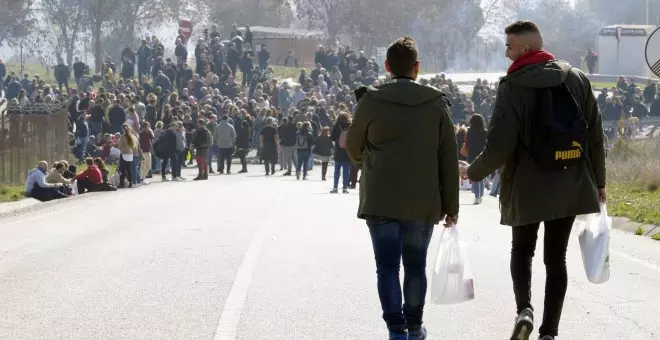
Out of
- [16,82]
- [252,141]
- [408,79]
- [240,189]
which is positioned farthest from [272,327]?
[16,82]

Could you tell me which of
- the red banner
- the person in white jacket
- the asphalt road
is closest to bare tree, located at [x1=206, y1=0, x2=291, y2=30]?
the red banner

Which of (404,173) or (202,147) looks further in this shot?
(202,147)

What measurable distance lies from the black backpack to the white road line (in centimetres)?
224

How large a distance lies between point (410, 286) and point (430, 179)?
0.59 m

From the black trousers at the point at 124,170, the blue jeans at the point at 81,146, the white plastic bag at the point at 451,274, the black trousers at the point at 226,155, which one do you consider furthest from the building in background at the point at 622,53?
the white plastic bag at the point at 451,274

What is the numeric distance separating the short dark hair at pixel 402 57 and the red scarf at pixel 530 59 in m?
0.58

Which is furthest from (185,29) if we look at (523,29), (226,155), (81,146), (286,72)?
(523,29)

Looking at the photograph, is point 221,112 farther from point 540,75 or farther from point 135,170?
point 540,75

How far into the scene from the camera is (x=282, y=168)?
41.4 m

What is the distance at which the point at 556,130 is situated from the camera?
7793 mm

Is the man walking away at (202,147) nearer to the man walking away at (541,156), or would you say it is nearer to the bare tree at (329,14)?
the man walking away at (541,156)

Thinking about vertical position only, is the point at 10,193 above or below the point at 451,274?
below

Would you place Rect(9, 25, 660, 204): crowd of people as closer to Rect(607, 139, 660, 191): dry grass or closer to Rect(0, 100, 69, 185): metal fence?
Rect(0, 100, 69, 185): metal fence

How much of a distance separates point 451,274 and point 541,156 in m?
0.97
